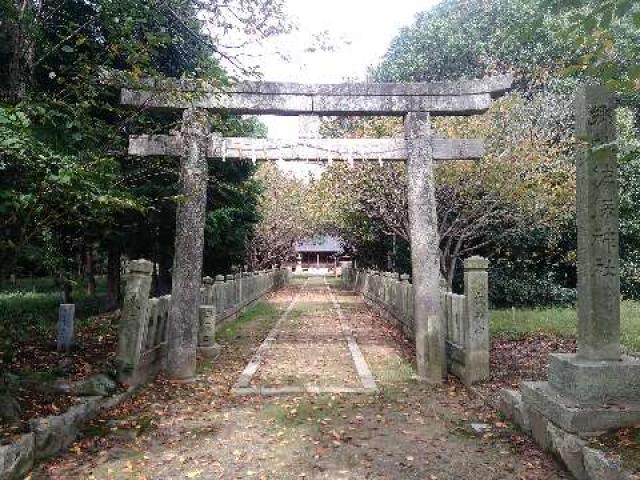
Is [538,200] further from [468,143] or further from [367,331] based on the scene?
[468,143]

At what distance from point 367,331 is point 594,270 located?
1009cm

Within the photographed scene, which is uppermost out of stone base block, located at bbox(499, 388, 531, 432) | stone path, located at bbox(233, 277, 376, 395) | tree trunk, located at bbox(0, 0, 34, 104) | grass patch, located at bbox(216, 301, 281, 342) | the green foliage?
the green foliage

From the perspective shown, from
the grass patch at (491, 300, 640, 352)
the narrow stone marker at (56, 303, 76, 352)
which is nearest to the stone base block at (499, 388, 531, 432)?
the grass patch at (491, 300, 640, 352)

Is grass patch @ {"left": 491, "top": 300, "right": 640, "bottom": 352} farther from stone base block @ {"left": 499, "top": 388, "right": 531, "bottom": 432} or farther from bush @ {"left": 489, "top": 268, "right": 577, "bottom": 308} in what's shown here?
stone base block @ {"left": 499, "top": 388, "right": 531, "bottom": 432}

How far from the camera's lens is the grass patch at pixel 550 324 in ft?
37.6

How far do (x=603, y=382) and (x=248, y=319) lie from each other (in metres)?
13.8

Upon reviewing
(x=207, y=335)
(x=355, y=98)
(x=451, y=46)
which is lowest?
(x=207, y=335)

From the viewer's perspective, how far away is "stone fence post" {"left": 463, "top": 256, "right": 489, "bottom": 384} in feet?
26.9

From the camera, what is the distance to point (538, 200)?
1543cm

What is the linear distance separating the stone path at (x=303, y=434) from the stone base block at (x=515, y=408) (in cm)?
14

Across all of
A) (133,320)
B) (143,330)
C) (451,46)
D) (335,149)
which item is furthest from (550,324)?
(451,46)

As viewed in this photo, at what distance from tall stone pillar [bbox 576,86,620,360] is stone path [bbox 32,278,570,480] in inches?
53.5

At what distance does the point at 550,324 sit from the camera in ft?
45.1

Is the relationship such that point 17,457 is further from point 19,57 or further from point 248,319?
point 248,319
